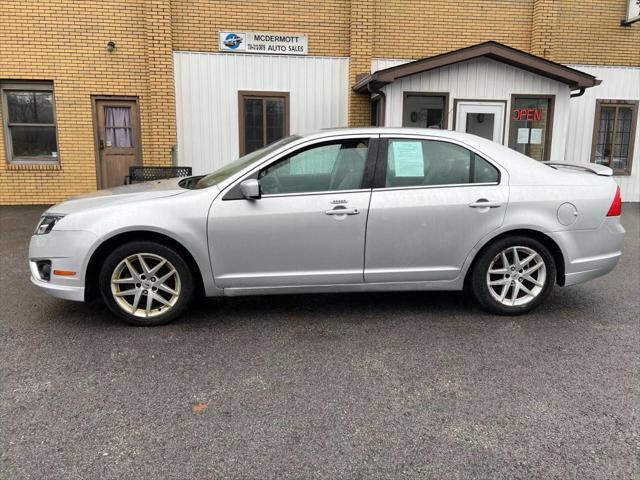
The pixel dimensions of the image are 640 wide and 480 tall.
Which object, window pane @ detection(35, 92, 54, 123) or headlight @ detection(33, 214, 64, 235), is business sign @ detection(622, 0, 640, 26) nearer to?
headlight @ detection(33, 214, 64, 235)

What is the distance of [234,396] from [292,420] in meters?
0.45

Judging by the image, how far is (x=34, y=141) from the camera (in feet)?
36.4

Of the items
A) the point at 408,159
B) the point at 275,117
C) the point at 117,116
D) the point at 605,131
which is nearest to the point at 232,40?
the point at 275,117

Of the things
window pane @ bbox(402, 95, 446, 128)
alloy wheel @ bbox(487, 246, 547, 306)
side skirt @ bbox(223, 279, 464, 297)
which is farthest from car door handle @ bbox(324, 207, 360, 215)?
window pane @ bbox(402, 95, 446, 128)

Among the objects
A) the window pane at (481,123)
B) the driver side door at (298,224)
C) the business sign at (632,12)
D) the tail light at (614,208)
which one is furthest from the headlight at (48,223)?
the business sign at (632,12)

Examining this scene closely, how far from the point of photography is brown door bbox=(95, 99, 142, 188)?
11.0 metres

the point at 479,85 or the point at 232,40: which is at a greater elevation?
the point at 232,40

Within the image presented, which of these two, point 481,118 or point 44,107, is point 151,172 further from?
point 481,118

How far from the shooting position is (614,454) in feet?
8.52

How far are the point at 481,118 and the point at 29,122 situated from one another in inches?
372

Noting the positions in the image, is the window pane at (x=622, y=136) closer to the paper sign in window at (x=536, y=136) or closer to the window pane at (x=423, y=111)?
the paper sign in window at (x=536, y=136)

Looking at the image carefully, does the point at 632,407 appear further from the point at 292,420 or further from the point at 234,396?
the point at 234,396

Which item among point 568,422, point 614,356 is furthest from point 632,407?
point 614,356

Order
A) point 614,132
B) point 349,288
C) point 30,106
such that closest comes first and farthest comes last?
point 349,288
point 30,106
point 614,132
